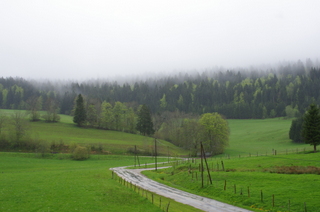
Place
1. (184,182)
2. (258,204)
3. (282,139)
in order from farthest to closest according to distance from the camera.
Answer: (282,139), (184,182), (258,204)

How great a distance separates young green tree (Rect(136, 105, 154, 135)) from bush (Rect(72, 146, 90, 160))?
166 feet

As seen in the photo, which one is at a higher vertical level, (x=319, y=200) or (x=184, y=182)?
(x=319, y=200)

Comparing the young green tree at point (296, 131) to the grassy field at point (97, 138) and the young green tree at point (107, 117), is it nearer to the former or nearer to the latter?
the grassy field at point (97, 138)

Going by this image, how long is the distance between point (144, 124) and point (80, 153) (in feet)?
177

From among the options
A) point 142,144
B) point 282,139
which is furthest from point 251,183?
point 282,139

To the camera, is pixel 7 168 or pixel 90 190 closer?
pixel 90 190

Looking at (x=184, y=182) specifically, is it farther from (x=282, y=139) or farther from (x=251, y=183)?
(x=282, y=139)

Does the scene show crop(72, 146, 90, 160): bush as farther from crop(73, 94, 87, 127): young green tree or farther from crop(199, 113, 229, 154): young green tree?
crop(73, 94, 87, 127): young green tree

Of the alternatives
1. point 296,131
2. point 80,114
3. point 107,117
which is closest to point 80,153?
point 107,117

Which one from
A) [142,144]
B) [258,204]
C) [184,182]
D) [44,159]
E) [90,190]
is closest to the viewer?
[258,204]

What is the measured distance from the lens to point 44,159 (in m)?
80.7

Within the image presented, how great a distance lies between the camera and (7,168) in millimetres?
64438

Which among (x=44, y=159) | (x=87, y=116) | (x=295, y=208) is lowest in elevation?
(x=44, y=159)

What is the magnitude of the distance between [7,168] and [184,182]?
49391 mm
